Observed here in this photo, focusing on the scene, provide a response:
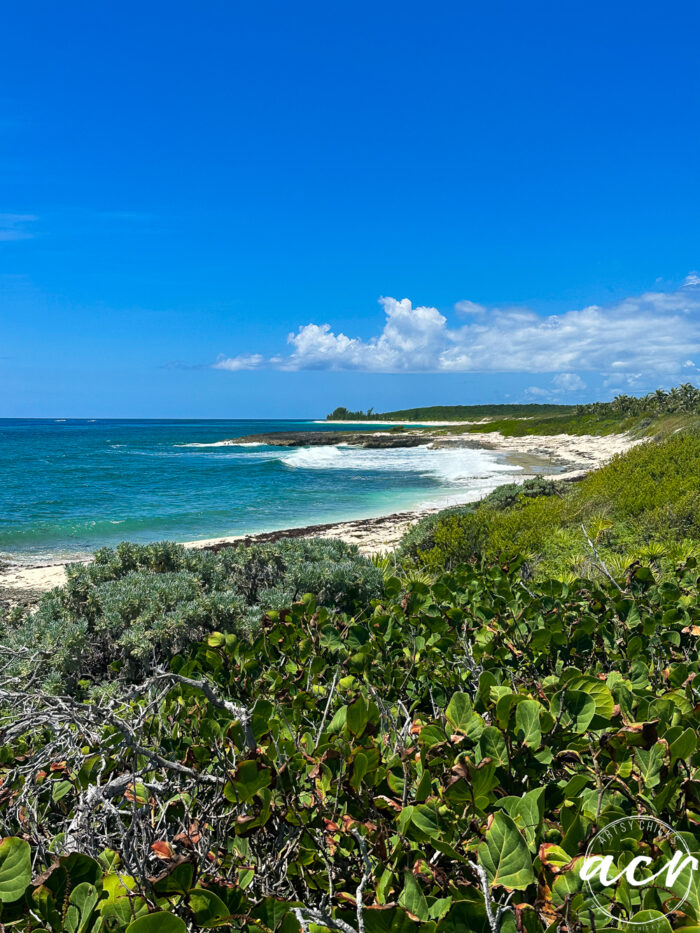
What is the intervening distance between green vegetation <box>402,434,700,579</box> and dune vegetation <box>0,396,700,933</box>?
1881 mm

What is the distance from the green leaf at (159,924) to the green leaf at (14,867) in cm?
27

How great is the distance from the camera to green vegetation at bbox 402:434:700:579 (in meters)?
4.77

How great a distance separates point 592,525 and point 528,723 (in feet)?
16.8

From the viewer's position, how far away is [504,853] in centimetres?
85

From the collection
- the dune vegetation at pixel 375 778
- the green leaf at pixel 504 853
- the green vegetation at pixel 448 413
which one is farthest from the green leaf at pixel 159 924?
the green vegetation at pixel 448 413

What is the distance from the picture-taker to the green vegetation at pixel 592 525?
477cm

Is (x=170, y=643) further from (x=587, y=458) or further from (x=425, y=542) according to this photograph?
(x=587, y=458)

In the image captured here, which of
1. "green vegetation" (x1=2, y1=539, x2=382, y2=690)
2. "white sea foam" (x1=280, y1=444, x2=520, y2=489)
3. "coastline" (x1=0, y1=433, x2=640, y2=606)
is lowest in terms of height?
"coastline" (x1=0, y1=433, x2=640, y2=606)

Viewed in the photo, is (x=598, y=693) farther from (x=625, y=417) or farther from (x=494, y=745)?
(x=625, y=417)

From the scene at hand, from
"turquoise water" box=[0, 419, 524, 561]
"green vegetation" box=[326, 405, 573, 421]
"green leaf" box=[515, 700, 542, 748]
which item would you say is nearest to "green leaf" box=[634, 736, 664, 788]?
"green leaf" box=[515, 700, 542, 748]

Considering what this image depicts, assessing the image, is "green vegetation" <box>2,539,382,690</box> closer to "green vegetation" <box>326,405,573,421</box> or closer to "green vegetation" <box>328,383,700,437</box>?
"green vegetation" <box>328,383,700,437</box>

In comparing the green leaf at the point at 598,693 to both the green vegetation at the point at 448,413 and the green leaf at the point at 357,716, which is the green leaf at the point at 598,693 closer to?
the green leaf at the point at 357,716

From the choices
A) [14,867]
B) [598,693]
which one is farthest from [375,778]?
[14,867]

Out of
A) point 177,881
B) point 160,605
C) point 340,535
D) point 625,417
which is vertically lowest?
Result: point 340,535
